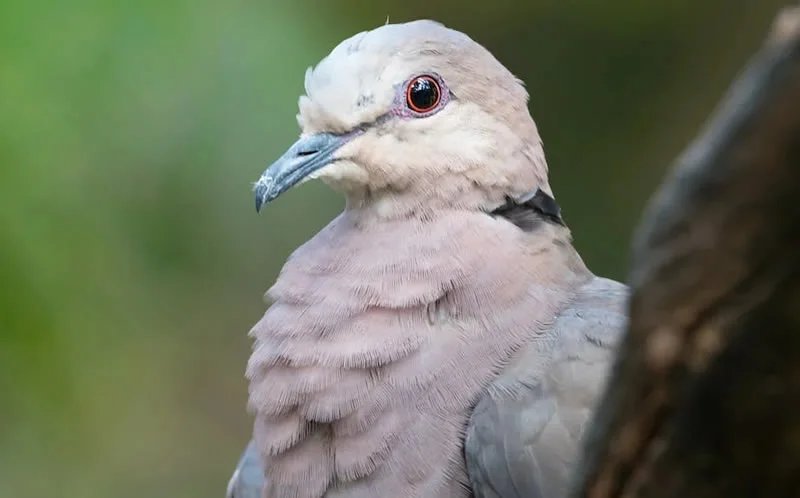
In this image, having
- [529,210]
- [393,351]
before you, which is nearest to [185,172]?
[529,210]

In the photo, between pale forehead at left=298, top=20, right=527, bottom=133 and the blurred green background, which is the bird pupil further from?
the blurred green background

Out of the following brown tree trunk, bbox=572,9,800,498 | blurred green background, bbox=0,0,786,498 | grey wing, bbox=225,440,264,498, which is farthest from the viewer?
blurred green background, bbox=0,0,786,498

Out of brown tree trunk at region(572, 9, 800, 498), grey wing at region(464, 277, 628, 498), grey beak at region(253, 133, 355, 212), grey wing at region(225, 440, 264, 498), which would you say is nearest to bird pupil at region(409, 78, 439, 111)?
grey beak at region(253, 133, 355, 212)

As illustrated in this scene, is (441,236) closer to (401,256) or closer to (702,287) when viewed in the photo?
(401,256)

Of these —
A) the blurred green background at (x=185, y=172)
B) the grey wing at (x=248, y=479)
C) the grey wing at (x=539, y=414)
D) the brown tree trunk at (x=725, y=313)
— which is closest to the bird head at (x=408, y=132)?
the grey wing at (x=539, y=414)

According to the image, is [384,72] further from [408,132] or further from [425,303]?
[425,303]
